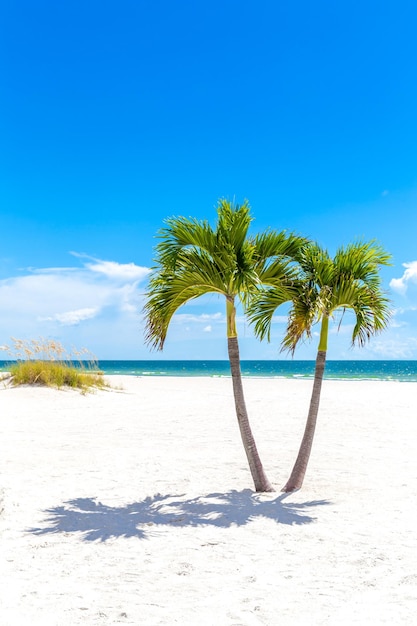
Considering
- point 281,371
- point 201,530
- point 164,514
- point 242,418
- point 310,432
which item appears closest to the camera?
point 201,530

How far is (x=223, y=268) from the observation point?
698 cm

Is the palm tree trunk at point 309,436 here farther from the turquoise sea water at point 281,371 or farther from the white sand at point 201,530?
the turquoise sea water at point 281,371

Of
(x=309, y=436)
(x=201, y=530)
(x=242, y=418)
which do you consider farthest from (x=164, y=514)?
(x=309, y=436)

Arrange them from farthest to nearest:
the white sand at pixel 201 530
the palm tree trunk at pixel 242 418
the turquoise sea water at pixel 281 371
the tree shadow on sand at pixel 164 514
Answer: the turquoise sea water at pixel 281 371 < the palm tree trunk at pixel 242 418 < the tree shadow on sand at pixel 164 514 < the white sand at pixel 201 530

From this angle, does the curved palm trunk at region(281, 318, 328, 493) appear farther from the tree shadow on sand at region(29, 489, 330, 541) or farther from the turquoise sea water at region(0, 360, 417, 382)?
the turquoise sea water at region(0, 360, 417, 382)

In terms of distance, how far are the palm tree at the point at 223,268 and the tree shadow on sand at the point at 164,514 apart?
0.69 metres

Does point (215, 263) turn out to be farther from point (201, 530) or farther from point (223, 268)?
point (201, 530)

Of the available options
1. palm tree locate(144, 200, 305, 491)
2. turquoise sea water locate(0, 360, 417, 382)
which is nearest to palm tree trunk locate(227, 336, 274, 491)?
palm tree locate(144, 200, 305, 491)

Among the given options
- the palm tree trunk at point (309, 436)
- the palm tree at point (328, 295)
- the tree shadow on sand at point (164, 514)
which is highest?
the palm tree at point (328, 295)

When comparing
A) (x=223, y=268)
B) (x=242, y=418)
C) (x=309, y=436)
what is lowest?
(x=309, y=436)

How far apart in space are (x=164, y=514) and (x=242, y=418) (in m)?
1.65

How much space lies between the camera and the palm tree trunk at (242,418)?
7.37 metres

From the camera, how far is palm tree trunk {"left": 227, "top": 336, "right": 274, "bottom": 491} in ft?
24.2

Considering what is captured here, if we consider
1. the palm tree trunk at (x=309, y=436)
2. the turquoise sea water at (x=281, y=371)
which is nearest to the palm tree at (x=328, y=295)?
the palm tree trunk at (x=309, y=436)
